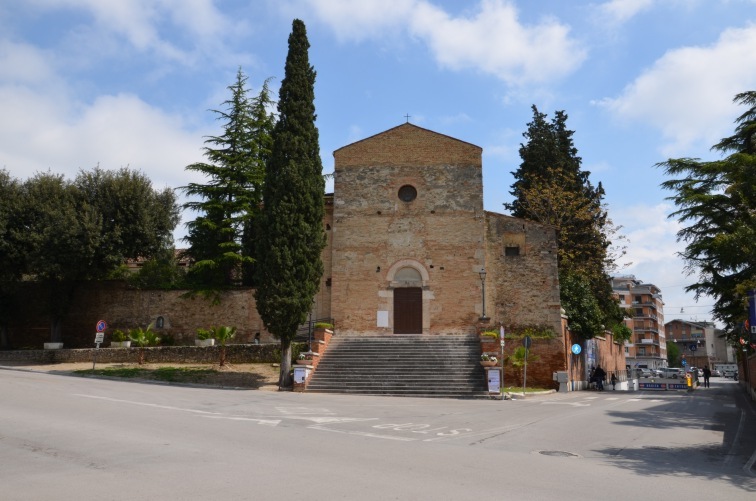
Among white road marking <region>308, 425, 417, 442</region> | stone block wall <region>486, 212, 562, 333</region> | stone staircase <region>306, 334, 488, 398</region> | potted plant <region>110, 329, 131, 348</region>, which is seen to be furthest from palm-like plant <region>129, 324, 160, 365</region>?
white road marking <region>308, 425, 417, 442</region>

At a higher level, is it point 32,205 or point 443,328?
point 32,205

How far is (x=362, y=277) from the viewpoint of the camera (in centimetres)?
2817

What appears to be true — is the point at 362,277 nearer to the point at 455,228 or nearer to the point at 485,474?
the point at 455,228

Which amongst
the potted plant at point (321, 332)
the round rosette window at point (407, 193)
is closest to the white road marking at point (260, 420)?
the potted plant at point (321, 332)

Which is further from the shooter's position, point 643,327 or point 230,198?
point 643,327

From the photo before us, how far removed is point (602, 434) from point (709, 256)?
14.5 meters

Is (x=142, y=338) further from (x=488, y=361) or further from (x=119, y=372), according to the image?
(x=488, y=361)

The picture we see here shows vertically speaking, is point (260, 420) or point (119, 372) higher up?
point (119, 372)

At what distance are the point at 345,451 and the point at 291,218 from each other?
13.8 meters

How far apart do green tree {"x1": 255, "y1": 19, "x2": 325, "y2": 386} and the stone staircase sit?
211cm

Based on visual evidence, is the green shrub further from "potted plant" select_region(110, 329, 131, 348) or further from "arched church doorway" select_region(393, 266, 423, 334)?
"arched church doorway" select_region(393, 266, 423, 334)

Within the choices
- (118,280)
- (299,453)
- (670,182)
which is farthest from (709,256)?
(118,280)

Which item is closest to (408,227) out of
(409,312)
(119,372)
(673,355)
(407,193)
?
(407,193)

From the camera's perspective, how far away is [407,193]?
28984 mm
